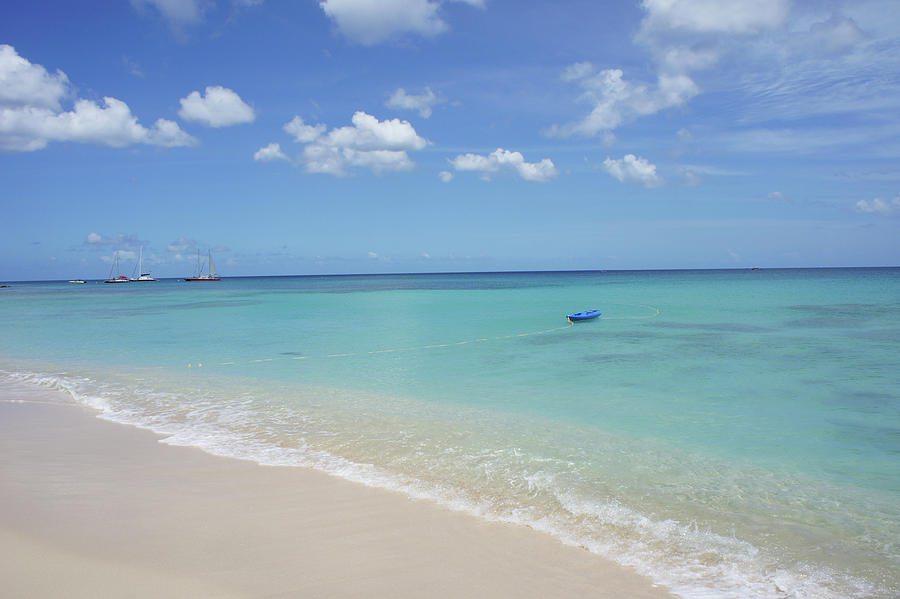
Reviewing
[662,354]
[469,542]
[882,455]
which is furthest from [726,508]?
[662,354]

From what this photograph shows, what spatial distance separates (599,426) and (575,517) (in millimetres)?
3655

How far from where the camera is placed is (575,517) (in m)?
5.20

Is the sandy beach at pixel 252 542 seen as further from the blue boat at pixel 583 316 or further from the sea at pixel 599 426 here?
the blue boat at pixel 583 316

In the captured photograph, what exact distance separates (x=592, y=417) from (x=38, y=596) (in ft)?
24.9

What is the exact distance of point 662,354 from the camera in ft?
53.6

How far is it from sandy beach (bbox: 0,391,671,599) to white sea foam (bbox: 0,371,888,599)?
0.26 metres

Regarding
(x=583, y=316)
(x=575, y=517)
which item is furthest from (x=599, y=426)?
(x=583, y=316)

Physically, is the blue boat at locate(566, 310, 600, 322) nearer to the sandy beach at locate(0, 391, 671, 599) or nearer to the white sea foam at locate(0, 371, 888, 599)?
the white sea foam at locate(0, 371, 888, 599)

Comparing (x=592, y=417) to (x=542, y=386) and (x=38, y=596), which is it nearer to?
(x=542, y=386)

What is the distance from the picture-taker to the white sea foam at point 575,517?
13.4 feet

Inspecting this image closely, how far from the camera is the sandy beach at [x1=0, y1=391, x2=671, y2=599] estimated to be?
12.8ft

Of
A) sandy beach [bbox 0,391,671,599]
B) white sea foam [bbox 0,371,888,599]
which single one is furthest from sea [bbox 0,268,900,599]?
sandy beach [bbox 0,391,671,599]

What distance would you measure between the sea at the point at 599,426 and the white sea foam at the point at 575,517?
2cm

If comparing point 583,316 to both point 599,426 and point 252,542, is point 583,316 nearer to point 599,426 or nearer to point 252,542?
point 599,426
